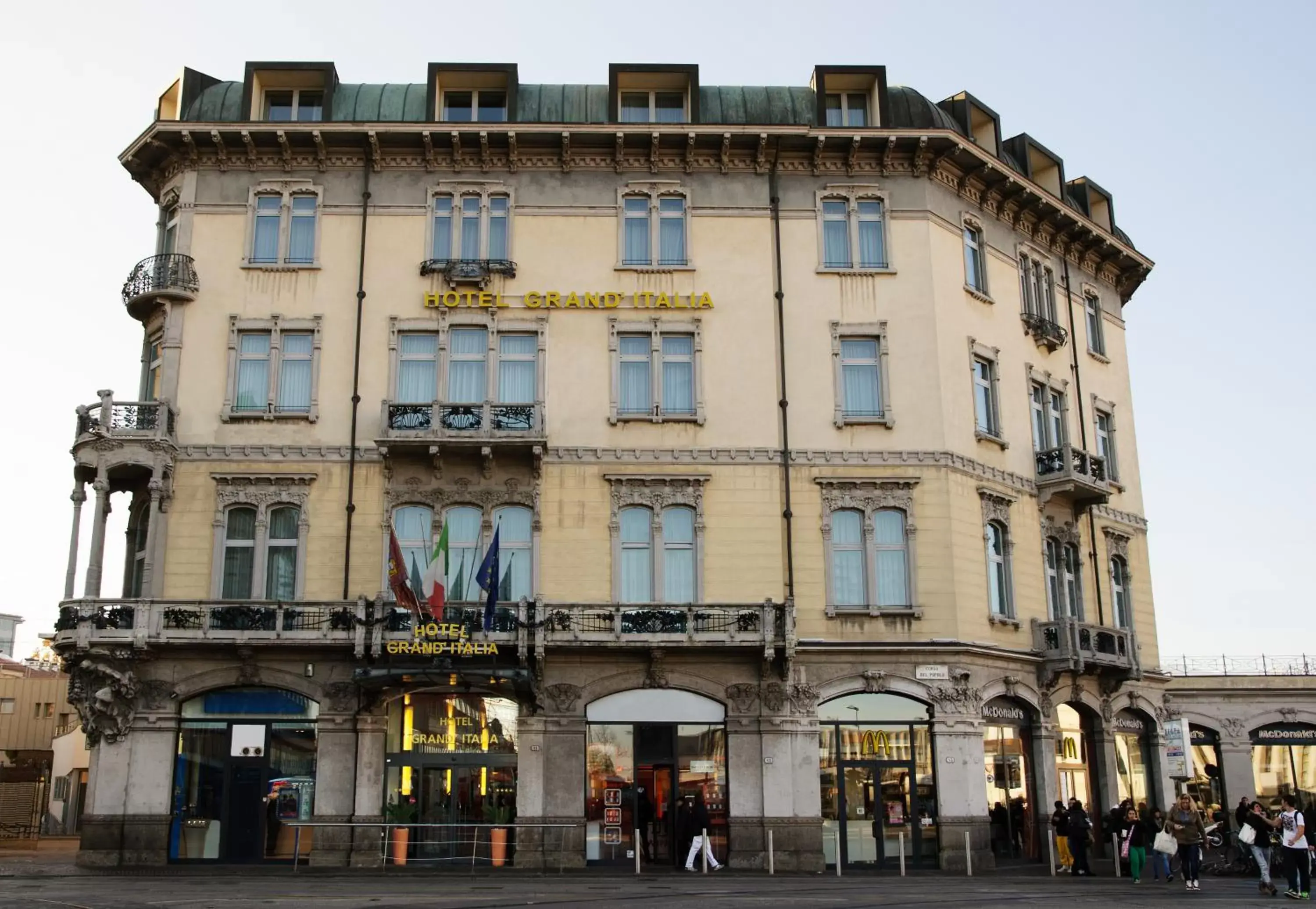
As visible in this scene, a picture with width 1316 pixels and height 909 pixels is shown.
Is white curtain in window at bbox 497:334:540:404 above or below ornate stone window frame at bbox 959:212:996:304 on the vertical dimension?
below

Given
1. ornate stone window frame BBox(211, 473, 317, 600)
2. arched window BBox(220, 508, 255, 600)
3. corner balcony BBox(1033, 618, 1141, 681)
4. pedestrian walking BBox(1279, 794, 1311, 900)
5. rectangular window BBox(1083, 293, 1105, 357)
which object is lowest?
pedestrian walking BBox(1279, 794, 1311, 900)

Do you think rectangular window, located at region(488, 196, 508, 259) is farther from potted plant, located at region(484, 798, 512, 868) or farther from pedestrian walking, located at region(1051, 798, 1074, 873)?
pedestrian walking, located at region(1051, 798, 1074, 873)

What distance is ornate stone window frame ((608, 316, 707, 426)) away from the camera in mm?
34875

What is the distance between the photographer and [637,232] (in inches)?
1436

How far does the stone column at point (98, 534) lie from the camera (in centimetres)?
3275

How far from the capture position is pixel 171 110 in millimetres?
36938

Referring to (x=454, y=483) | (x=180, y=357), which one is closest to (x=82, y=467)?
(x=180, y=357)

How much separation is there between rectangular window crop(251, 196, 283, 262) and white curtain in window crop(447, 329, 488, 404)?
5294mm

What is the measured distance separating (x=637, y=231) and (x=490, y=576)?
10.8 metres

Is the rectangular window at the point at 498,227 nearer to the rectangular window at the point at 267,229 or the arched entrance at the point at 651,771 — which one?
the rectangular window at the point at 267,229

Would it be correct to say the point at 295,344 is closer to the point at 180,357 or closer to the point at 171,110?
the point at 180,357

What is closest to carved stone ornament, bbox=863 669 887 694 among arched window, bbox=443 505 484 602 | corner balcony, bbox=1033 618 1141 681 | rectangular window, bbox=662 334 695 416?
corner balcony, bbox=1033 618 1141 681

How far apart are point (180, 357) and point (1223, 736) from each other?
139 ft

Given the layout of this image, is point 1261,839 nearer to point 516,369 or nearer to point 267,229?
point 516,369
